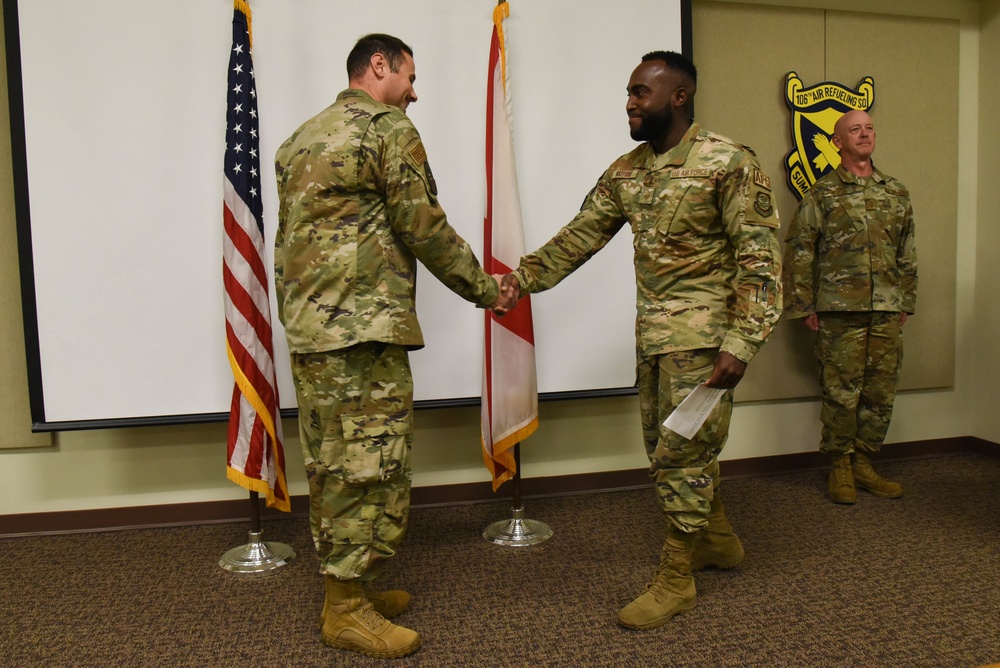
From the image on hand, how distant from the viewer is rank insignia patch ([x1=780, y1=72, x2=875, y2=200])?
135 inches

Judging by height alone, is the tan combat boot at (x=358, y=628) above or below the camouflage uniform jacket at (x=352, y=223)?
below

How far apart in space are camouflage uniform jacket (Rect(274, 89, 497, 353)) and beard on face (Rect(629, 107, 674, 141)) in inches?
25.9

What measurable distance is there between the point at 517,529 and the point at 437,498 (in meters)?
0.50

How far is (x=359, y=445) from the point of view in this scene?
186 centimetres

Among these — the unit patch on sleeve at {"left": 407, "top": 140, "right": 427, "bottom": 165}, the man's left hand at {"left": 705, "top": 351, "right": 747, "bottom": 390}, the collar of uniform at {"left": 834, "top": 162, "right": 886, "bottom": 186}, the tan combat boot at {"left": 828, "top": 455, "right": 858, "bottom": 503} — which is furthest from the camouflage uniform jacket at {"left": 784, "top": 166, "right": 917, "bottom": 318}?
the unit patch on sleeve at {"left": 407, "top": 140, "right": 427, "bottom": 165}

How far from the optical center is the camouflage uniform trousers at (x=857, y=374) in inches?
122

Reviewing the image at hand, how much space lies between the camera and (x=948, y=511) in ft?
9.62

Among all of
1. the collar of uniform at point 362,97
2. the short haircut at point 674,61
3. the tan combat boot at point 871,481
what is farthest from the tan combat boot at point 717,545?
the collar of uniform at point 362,97

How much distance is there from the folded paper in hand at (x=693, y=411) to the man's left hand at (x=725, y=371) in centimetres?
2

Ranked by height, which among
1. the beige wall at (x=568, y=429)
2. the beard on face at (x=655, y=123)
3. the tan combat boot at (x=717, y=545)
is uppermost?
the beard on face at (x=655, y=123)

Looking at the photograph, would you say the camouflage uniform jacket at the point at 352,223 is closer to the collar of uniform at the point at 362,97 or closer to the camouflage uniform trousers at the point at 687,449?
the collar of uniform at the point at 362,97

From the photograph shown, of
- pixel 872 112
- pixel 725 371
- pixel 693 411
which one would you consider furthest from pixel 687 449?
pixel 872 112

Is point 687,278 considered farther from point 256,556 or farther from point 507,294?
point 256,556

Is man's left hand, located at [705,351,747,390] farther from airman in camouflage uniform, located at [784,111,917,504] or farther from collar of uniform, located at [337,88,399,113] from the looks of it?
airman in camouflage uniform, located at [784,111,917,504]
